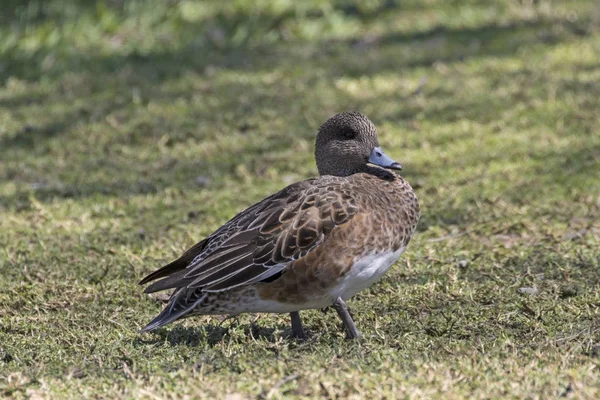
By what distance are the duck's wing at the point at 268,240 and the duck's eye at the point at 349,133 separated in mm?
605

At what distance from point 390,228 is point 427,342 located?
0.52 m

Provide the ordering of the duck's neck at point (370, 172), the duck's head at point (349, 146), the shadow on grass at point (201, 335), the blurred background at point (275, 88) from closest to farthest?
the shadow on grass at point (201, 335)
the duck's neck at point (370, 172)
the duck's head at point (349, 146)
the blurred background at point (275, 88)

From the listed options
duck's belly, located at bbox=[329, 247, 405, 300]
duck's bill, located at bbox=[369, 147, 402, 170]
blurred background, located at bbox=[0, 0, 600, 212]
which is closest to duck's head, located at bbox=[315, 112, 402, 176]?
duck's bill, located at bbox=[369, 147, 402, 170]

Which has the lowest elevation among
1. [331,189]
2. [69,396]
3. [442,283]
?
[442,283]

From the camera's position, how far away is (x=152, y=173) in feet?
23.5

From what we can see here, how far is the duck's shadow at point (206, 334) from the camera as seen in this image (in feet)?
14.5

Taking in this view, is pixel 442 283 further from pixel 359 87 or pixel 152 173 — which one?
pixel 359 87

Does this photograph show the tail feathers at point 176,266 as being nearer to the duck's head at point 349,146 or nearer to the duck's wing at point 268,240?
the duck's wing at point 268,240

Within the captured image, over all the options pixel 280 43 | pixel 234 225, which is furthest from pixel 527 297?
pixel 280 43

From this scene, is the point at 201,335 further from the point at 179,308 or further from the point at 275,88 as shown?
the point at 275,88

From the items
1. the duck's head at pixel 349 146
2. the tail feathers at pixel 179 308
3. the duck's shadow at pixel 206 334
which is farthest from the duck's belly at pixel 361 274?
the duck's head at pixel 349 146

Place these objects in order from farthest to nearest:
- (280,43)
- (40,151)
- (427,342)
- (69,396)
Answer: (280,43), (40,151), (427,342), (69,396)

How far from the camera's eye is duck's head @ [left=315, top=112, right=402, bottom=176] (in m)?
5.09

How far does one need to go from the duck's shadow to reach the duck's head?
936 millimetres
